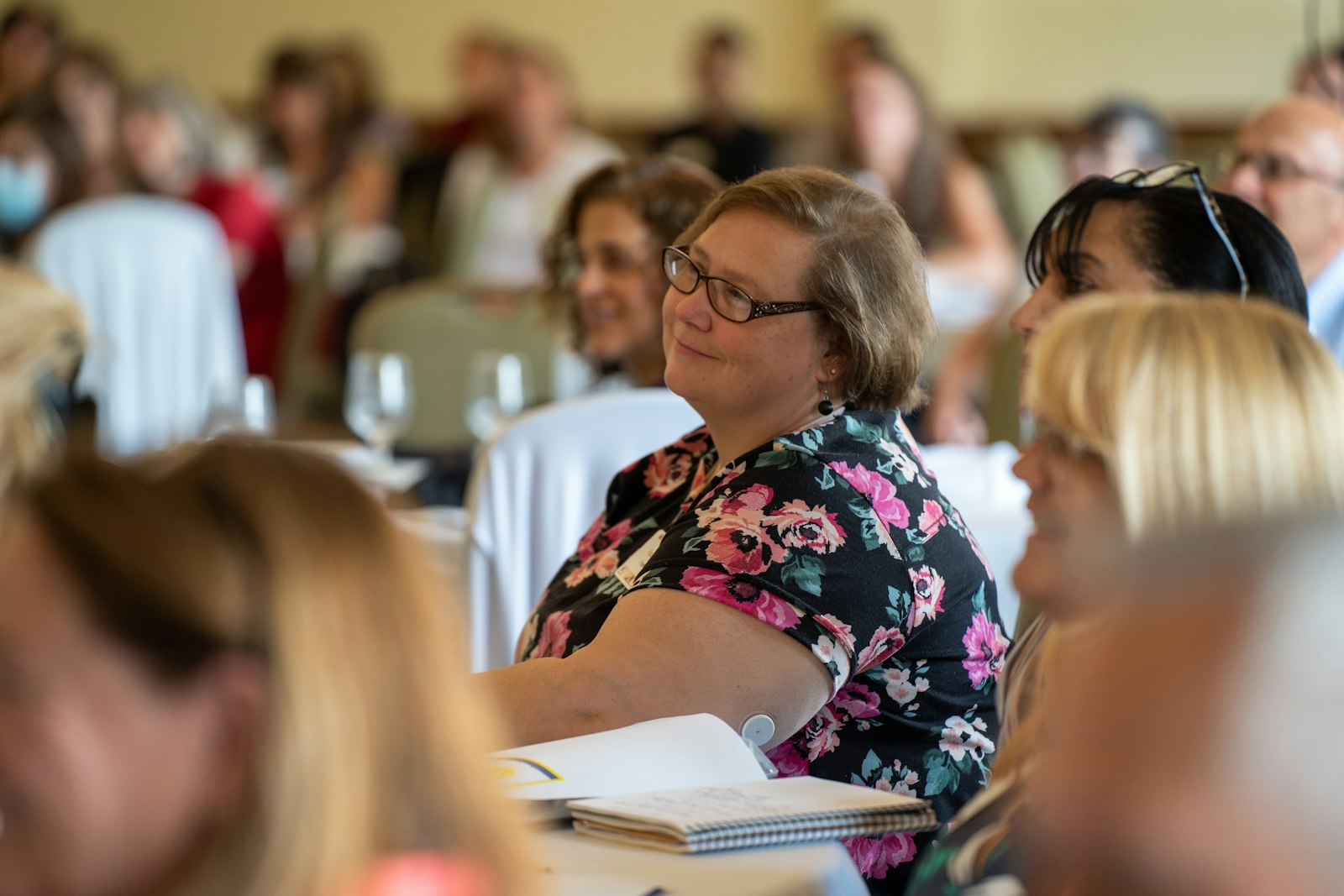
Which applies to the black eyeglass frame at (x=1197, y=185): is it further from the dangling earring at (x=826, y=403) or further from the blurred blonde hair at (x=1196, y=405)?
the blurred blonde hair at (x=1196, y=405)

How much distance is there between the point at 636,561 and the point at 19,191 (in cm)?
477

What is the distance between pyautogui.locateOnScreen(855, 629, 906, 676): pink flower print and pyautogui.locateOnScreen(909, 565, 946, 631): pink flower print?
0.02m

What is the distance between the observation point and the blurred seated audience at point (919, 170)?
218 inches

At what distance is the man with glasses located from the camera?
118 inches

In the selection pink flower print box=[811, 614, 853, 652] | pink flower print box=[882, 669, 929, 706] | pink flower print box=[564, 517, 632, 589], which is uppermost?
pink flower print box=[811, 614, 853, 652]

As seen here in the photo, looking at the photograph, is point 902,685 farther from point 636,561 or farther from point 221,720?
point 221,720

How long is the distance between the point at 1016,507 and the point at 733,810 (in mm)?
1683

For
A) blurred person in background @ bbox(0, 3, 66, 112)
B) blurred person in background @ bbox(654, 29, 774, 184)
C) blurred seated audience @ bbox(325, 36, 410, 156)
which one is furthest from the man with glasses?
blurred person in background @ bbox(0, 3, 66, 112)

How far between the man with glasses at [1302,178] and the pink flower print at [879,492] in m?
1.47

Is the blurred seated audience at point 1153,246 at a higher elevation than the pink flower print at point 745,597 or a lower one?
higher

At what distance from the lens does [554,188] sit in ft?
21.7

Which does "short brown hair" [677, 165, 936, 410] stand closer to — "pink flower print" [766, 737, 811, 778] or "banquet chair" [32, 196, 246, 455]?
"pink flower print" [766, 737, 811, 778]

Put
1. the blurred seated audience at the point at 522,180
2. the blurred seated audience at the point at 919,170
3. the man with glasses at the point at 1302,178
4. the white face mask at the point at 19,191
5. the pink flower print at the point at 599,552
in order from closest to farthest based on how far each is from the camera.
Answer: the pink flower print at the point at 599,552 < the man with glasses at the point at 1302,178 < the blurred seated audience at the point at 919,170 < the white face mask at the point at 19,191 < the blurred seated audience at the point at 522,180

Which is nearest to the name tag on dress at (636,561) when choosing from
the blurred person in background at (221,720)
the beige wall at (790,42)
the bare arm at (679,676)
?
the bare arm at (679,676)
